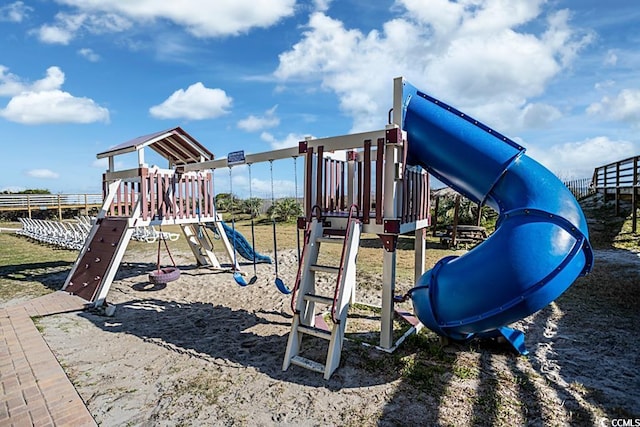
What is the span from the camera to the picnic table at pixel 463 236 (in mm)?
12414

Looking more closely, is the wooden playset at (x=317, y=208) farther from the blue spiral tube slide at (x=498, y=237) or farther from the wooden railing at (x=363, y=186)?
the blue spiral tube slide at (x=498, y=237)

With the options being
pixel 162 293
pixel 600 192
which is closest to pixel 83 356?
pixel 162 293

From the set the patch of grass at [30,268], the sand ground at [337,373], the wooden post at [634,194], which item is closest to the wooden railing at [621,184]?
the wooden post at [634,194]

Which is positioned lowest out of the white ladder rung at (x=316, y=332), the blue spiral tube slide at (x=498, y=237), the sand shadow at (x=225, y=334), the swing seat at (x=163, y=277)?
the sand shadow at (x=225, y=334)

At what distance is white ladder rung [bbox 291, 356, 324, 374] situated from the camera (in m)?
4.07

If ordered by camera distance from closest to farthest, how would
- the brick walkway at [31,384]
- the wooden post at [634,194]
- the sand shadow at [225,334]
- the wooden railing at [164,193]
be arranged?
1. the brick walkway at [31,384]
2. the sand shadow at [225,334]
3. the wooden railing at [164,193]
4. the wooden post at [634,194]

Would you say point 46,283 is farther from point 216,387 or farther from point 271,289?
point 216,387

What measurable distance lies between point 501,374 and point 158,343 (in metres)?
4.24

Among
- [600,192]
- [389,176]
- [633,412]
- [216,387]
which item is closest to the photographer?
[633,412]

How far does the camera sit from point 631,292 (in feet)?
22.7

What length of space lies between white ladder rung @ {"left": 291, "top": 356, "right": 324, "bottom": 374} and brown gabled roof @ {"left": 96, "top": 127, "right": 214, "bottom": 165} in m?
5.40

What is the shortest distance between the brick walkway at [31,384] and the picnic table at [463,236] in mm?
11146

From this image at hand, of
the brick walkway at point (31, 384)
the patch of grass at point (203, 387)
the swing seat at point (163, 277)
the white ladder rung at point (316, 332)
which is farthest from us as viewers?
the swing seat at point (163, 277)

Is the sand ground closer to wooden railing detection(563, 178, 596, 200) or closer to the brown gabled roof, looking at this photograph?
the brown gabled roof
